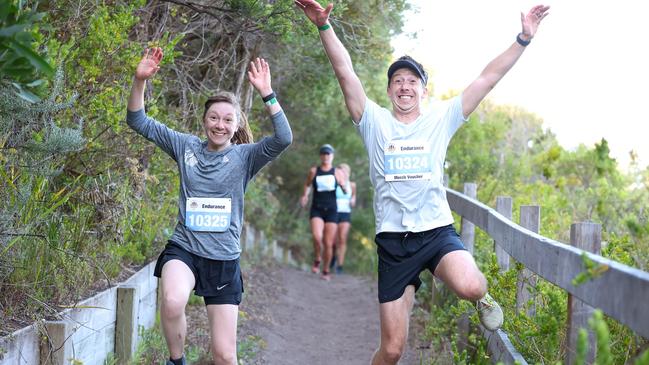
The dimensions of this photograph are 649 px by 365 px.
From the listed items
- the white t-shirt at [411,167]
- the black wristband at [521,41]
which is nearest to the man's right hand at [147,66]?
the white t-shirt at [411,167]

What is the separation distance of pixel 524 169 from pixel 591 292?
10808 mm

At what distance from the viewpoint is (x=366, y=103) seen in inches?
209

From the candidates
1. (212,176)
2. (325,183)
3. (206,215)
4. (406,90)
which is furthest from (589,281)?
(325,183)

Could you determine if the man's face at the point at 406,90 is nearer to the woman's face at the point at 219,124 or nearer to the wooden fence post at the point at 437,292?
the woman's face at the point at 219,124

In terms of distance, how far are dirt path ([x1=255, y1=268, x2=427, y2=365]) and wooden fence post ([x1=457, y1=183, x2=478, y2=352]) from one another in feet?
2.61

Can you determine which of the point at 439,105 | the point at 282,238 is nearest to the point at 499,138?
the point at 282,238

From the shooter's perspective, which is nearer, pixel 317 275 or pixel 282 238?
pixel 317 275

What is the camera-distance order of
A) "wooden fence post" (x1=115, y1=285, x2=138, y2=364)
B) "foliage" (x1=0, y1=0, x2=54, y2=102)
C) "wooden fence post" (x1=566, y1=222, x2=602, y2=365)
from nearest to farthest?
"foliage" (x1=0, y1=0, x2=54, y2=102)
"wooden fence post" (x1=566, y1=222, x2=602, y2=365)
"wooden fence post" (x1=115, y1=285, x2=138, y2=364)

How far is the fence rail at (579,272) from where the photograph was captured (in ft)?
9.23

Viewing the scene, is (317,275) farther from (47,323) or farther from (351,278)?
(47,323)

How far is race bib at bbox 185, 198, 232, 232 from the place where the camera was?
515 centimetres

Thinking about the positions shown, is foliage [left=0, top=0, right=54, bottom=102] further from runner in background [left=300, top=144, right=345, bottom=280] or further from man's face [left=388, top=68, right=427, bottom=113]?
runner in background [left=300, top=144, right=345, bottom=280]

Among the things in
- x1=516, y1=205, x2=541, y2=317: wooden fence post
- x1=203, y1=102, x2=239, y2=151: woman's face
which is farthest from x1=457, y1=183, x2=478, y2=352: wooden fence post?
x1=203, y1=102, x2=239, y2=151: woman's face

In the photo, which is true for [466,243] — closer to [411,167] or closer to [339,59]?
[411,167]
